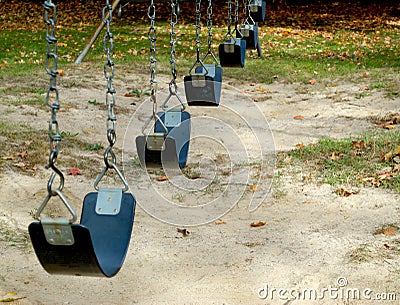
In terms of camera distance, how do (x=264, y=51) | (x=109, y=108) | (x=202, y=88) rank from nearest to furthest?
(x=109, y=108) < (x=202, y=88) < (x=264, y=51)

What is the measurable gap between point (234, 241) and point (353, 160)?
1.88 m

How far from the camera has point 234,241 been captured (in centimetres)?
434

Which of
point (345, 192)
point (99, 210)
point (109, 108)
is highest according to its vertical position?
point (109, 108)

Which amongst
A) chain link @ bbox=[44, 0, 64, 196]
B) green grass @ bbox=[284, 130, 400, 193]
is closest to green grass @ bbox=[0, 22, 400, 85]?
green grass @ bbox=[284, 130, 400, 193]

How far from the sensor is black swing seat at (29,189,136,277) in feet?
7.29

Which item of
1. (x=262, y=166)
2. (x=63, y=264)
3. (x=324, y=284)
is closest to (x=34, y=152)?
(x=262, y=166)

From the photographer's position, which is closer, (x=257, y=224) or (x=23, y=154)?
(x=257, y=224)

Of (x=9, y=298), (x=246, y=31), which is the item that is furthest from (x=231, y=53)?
(x=9, y=298)

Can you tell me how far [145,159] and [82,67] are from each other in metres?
6.59

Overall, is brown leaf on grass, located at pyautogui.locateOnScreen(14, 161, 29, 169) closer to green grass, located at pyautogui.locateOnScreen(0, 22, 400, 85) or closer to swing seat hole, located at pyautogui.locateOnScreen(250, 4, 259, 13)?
swing seat hole, located at pyautogui.locateOnScreen(250, 4, 259, 13)

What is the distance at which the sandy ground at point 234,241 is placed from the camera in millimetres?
3605

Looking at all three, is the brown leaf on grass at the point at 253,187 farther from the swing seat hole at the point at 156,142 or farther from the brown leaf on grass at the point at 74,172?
the swing seat hole at the point at 156,142

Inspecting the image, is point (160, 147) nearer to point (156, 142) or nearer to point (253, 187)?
point (156, 142)

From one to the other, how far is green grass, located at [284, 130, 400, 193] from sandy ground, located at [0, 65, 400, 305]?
0.17 meters
